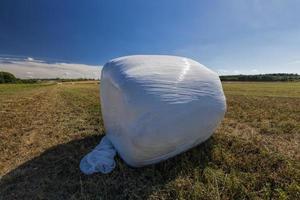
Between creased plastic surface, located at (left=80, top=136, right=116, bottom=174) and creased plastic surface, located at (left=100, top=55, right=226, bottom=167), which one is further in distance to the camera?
creased plastic surface, located at (left=80, top=136, right=116, bottom=174)

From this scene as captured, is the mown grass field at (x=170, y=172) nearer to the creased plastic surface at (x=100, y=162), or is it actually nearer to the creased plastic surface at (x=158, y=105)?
the creased plastic surface at (x=100, y=162)

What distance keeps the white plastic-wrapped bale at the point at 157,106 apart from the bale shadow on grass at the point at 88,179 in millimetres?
163

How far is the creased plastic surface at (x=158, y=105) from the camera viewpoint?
2.85 m

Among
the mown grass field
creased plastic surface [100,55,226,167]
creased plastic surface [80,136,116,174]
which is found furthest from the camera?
creased plastic surface [80,136,116,174]

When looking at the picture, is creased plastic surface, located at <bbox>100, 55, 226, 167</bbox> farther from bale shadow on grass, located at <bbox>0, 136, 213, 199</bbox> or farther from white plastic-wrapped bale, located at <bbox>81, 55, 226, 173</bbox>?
bale shadow on grass, located at <bbox>0, 136, 213, 199</bbox>

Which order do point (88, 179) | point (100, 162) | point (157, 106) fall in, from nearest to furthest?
point (157, 106), point (88, 179), point (100, 162)

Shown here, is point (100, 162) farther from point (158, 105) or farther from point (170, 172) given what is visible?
point (158, 105)

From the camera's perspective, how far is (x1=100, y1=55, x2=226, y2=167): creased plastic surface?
9.35 feet

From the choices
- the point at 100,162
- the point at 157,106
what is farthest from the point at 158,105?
the point at 100,162

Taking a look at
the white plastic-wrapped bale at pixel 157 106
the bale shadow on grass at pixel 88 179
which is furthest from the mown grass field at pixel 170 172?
the white plastic-wrapped bale at pixel 157 106

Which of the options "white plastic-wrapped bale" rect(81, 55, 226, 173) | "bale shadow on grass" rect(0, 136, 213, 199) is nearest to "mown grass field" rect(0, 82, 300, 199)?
"bale shadow on grass" rect(0, 136, 213, 199)

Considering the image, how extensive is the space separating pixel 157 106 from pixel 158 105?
20 millimetres

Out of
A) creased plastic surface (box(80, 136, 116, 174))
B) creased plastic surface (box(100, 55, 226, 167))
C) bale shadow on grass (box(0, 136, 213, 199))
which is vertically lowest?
bale shadow on grass (box(0, 136, 213, 199))

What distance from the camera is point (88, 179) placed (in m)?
3.05
